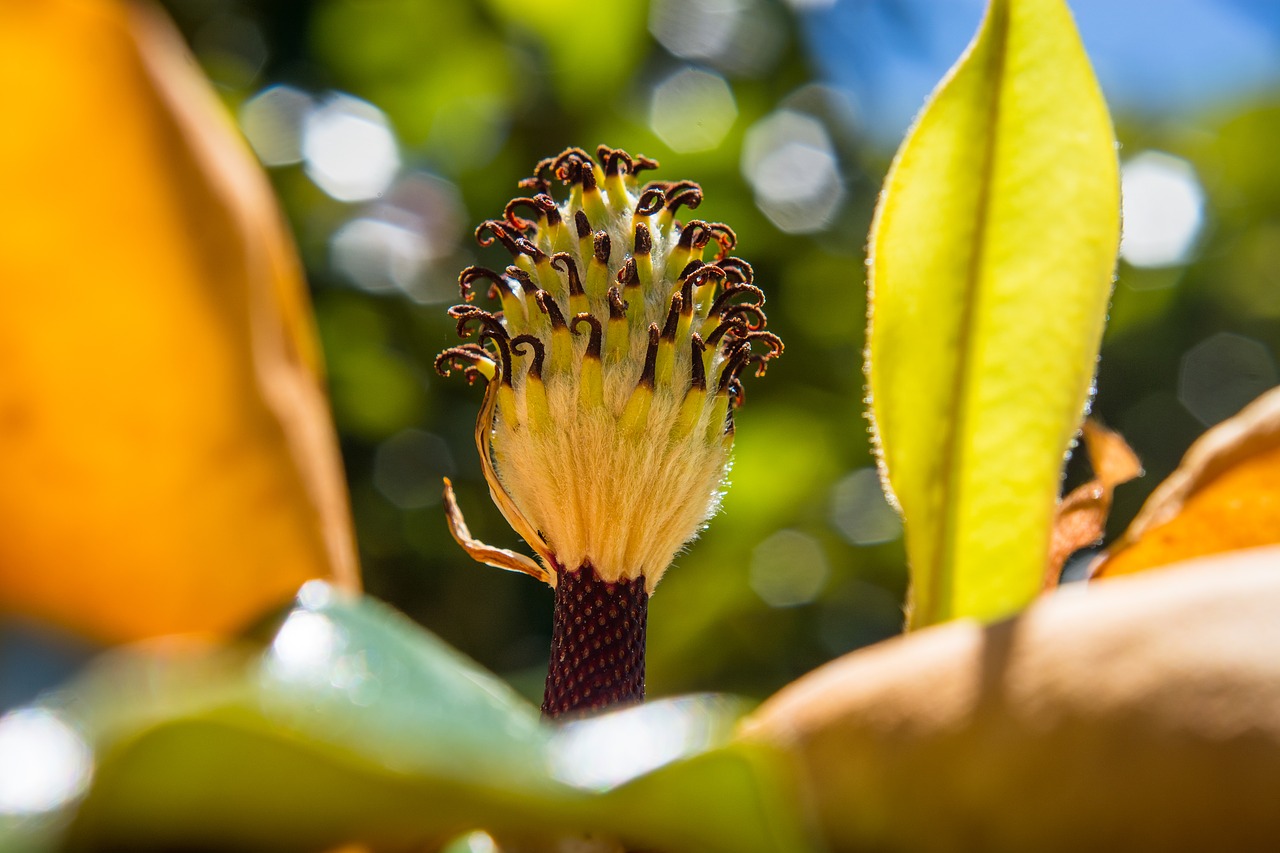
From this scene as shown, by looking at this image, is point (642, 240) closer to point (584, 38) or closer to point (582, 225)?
point (582, 225)

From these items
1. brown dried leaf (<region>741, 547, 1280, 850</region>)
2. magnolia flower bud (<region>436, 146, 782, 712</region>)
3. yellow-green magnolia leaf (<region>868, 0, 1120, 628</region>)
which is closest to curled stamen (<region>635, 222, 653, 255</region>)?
magnolia flower bud (<region>436, 146, 782, 712</region>)

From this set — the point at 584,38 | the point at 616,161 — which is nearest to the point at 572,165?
the point at 616,161

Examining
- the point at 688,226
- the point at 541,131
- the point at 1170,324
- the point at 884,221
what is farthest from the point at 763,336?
the point at 1170,324

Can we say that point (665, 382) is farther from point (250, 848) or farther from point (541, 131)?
point (541, 131)

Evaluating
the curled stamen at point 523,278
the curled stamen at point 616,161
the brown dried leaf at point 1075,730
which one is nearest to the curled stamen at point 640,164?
the curled stamen at point 616,161

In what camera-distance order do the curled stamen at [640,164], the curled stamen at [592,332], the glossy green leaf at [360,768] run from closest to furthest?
1. the glossy green leaf at [360,768]
2. the curled stamen at [592,332]
3. the curled stamen at [640,164]

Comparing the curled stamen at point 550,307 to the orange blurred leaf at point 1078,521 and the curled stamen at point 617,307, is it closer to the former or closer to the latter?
the curled stamen at point 617,307

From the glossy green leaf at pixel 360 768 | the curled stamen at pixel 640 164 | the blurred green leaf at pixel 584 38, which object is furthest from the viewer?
the blurred green leaf at pixel 584 38
